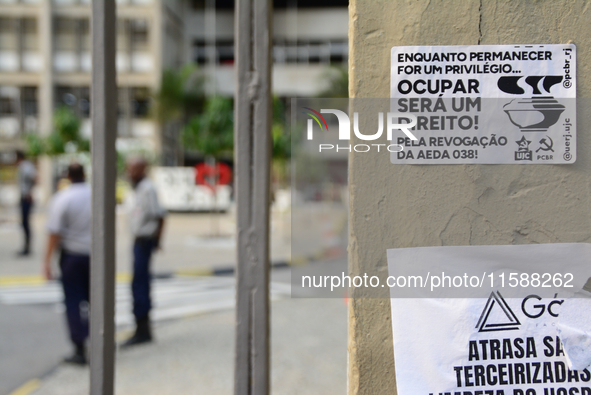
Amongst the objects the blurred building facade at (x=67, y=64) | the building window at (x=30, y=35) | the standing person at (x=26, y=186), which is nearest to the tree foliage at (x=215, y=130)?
the standing person at (x=26, y=186)

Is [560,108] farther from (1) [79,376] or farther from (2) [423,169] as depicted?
(1) [79,376]

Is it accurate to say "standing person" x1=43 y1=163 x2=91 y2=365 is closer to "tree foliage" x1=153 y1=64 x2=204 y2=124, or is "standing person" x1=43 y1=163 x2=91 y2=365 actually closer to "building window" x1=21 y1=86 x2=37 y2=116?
"tree foliage" x1=153 y1=64 x2=204 y2=124

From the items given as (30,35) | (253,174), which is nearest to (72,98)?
(30,35)

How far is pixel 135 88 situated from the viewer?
100 feet

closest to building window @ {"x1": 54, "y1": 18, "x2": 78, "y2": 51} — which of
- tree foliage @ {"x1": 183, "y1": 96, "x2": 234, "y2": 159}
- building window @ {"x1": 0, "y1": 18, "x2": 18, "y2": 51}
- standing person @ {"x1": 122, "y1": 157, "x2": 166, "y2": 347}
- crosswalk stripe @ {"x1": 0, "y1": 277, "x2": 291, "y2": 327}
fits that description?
building window @ {"x1": 0, "y1": 18, "x2": 18, "y2": 51}

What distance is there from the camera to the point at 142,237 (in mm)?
5242

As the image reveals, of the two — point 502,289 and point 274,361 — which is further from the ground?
point 502,289

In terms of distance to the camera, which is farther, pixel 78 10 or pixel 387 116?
pixel 78 10

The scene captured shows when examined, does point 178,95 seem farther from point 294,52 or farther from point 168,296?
point 168,296

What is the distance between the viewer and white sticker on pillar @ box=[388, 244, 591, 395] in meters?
1.49

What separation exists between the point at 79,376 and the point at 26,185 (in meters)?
7.30

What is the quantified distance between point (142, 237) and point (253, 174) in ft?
13.1

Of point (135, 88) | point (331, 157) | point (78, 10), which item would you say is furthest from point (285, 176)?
point (331, 157)

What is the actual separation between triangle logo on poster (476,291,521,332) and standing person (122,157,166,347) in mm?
4186
